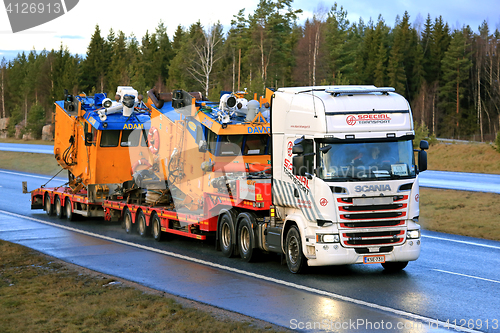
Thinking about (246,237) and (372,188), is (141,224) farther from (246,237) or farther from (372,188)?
(372,188)

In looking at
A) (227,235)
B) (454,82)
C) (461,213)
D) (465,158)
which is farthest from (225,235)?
(454,82)

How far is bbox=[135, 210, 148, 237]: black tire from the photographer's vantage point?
17375 millimetres

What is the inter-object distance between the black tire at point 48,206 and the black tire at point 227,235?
10.4m

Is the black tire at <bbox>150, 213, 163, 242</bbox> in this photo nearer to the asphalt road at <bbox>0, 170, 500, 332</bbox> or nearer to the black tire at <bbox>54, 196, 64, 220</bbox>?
the asphalt road at <bbox>0, 170, 500, 332</bbox>

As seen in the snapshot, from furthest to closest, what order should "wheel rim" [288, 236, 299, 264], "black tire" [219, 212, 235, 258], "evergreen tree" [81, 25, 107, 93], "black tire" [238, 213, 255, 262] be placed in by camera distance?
"evergreen tree" [81, 25, 107, 93] → "black tire" [219, 212, 235, 258] → "black tire" [238, 213, 255, 262] → "wheel rim" [288, 236, 299, 264]

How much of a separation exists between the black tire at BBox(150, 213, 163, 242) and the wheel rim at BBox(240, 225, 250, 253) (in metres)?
3.72

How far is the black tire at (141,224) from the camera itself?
1738 centimetres

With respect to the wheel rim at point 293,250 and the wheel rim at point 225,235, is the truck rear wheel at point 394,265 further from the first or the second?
the wheel rim at point 225,235

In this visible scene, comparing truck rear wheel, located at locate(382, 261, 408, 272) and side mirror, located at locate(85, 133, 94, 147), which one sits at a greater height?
side mirror, located at locate(85, 133, 94, 147)

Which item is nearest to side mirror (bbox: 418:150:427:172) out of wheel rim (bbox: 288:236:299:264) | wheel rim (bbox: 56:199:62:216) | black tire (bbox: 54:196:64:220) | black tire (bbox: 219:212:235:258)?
wheel rim (bbox: 288:236:299:264)

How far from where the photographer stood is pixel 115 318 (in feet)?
28.6

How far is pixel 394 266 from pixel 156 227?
702cm

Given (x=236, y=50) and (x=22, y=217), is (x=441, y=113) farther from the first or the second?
(x=22, y=217)

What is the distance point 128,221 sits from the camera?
720 inches
